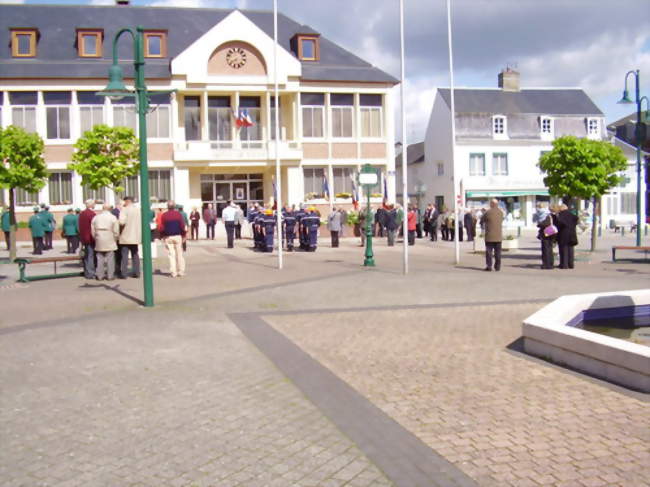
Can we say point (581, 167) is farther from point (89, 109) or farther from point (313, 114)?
point (89, 109)

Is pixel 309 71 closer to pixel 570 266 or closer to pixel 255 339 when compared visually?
pixel 570 266

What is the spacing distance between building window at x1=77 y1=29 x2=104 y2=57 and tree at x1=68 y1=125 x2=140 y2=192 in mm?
17144

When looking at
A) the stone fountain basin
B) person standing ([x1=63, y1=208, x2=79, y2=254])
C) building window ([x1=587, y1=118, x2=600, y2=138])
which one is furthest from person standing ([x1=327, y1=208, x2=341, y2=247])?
building window ([x1=587, y1=118, x2=600, y2=138])

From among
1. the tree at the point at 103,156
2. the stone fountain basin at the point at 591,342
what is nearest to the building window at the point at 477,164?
the tree at the point at 103,156

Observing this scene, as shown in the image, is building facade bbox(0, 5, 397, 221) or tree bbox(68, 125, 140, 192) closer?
tree bbox(68, 125, 140, 192)

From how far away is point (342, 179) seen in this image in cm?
4141

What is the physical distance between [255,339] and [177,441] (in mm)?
3950

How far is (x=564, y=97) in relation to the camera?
55469 mm

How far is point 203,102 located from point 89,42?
6.96 meters

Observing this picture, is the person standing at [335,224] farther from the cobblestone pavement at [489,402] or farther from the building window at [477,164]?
the building window at [477,164]

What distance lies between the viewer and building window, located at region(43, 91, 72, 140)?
37.3 m

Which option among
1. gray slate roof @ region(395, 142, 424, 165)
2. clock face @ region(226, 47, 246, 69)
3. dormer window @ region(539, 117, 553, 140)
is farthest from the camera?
gray slate roof @ region(395, 142, 424, 165)

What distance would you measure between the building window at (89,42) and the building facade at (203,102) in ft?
0.18

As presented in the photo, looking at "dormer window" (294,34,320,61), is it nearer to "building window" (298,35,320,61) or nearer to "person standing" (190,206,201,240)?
"building window" (298,35,320,61)
